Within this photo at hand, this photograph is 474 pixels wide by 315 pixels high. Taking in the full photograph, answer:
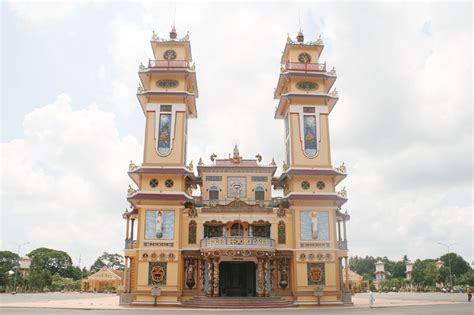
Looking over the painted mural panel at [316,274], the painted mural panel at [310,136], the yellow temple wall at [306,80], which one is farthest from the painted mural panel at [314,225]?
the yellow temple wall at [306,80]

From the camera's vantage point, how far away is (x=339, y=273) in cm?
3822

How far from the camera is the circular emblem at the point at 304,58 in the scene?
144 feet

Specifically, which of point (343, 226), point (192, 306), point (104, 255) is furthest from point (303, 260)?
point (104, 255)

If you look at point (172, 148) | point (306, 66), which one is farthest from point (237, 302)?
point (306, 66)

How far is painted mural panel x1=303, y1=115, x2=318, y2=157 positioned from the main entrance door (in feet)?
36.1

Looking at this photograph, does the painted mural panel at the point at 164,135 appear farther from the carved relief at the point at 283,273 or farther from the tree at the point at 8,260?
the tree at the point at 8,260

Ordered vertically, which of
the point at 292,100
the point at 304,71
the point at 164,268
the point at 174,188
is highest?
the point at 304,71

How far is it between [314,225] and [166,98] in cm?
1707

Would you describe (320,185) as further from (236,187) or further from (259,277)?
(259,277)

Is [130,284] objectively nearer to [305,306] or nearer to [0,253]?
[305,306]

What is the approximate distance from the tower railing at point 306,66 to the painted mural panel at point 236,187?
1128 centimetres

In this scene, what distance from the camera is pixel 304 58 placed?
43.9m

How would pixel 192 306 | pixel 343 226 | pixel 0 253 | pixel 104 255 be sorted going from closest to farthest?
pixel 192 306
pixel 343 226
pixel 0 253
pixel 104 255

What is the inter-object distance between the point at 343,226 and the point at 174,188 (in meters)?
15.4
